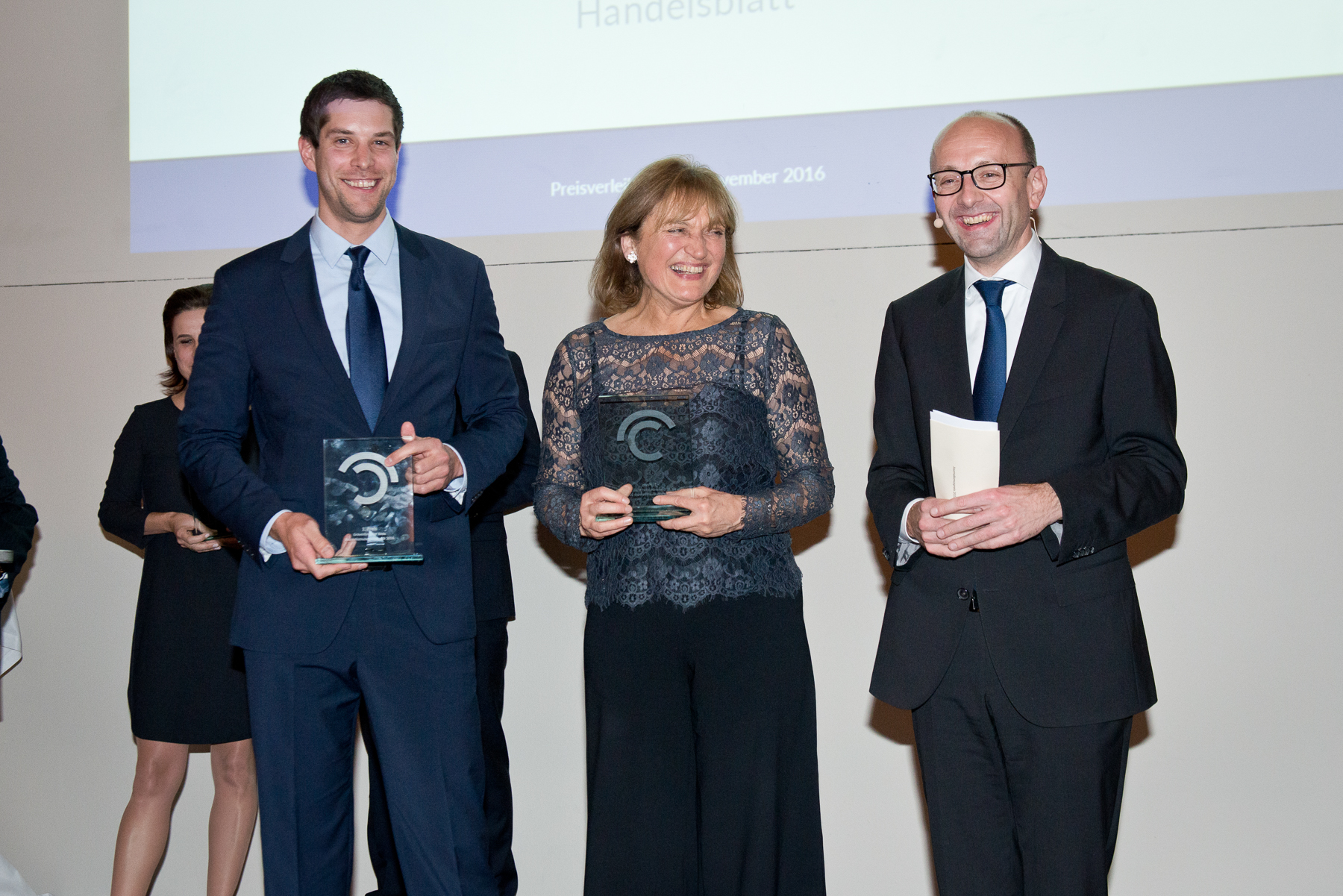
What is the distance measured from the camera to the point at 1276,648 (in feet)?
10.5

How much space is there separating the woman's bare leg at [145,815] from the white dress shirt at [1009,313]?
240 centimetres

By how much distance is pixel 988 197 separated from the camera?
2100 mm

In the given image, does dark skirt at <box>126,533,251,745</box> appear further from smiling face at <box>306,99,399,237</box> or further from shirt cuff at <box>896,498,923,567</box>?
shirt cuff at <box>896,498,923,567</box>

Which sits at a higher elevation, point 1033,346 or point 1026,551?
point 1033,346

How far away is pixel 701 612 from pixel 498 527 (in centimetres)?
129

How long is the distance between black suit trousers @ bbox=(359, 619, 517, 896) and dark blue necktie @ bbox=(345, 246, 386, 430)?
1.30 metres

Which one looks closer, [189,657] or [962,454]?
[962,454]

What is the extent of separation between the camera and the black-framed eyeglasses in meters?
2.10

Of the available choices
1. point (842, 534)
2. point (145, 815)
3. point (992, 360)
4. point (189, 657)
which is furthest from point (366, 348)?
point (145, 815)

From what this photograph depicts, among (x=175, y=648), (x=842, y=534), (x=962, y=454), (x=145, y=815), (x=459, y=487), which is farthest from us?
(x=842, y=534)

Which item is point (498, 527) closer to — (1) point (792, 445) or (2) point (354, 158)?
(1) point (792, 445)

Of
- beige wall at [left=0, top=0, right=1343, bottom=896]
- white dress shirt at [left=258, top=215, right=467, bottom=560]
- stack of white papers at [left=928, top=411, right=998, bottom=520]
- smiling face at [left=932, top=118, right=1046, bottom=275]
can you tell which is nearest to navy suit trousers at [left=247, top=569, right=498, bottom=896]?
white dress shirt at [left=258, top=215, right=467, bottom=560]

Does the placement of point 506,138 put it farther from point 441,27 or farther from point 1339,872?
point 1339,872

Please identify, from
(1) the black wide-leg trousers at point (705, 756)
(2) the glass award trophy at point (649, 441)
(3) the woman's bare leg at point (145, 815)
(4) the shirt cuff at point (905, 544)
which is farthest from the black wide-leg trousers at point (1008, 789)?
(3) the woman's bare leg at point (145, 815)
